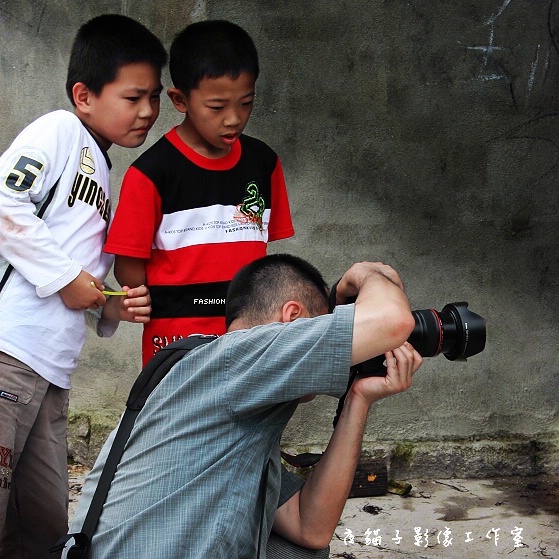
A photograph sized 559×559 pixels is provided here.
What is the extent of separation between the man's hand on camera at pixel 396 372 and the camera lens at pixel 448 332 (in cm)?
6

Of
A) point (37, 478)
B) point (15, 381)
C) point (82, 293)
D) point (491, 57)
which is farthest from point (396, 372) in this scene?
point (491, 57)

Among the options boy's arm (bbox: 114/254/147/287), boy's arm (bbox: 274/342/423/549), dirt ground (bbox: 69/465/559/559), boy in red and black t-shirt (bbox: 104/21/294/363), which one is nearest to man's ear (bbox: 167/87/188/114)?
boy in red and black t-shirt (bbox: 104/21/294/363)


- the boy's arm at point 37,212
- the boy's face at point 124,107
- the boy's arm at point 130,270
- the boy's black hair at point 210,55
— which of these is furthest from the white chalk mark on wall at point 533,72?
the boy's arm at point 37,212

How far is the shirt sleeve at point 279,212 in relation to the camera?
3.03m

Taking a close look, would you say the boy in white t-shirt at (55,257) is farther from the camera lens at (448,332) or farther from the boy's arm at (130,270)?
the camera lens at (448,332)

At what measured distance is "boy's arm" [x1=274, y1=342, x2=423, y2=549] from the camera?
6.70ft

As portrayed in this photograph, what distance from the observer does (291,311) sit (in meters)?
2.04

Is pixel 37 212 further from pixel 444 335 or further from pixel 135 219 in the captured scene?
pixel 444 335

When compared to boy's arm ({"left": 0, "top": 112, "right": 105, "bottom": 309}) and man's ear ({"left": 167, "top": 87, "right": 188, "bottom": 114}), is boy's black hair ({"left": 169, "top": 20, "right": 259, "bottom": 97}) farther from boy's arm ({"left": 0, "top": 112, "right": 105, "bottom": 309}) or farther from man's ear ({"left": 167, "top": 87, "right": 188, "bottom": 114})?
boy's arm ({"left": 0, "top": 112, "right": 105, "bottom": 309})

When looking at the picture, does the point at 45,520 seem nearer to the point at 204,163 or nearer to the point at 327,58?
the point at 204,163

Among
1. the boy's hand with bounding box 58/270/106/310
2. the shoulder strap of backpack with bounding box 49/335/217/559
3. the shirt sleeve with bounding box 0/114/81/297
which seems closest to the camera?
the shoulder strap of backpack with bounding box 49/335/217/559

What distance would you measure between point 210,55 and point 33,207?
2.37 ft

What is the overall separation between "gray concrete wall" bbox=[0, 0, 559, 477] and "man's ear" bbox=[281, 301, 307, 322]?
193cm

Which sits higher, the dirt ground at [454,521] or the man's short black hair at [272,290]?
the man's short black hair at [272,290]
